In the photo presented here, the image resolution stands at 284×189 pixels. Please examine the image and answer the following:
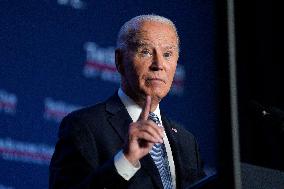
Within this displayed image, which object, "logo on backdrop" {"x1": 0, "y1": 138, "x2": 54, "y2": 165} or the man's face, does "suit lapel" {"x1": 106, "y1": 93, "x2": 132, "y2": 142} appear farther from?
"logo on backdrop" {"x1": 0, "y1": 138, "x2": 54, "y2": 165}

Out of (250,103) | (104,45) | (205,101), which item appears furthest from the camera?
(205,101)

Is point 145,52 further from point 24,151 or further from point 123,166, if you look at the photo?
point 24,151

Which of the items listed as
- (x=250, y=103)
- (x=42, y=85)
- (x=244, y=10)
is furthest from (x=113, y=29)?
(x=250, y=103)

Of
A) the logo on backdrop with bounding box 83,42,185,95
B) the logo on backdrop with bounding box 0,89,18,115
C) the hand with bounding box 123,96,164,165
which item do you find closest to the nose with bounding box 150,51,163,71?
the hand with bounding box 123,96,164,165

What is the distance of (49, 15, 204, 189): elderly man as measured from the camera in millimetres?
1359

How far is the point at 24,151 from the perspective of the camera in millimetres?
2754

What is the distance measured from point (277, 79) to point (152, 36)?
219cm

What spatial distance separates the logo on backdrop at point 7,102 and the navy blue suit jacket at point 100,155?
1.01 metres

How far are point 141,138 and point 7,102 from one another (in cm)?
161

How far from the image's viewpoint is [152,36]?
5.95 feet

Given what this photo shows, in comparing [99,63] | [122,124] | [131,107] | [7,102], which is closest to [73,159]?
[122,124]

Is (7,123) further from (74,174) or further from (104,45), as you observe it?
(74,174)

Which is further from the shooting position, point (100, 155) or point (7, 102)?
point (7, 102)

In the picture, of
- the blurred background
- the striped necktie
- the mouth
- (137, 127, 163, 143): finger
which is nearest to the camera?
(137, 127, 163, 143): finger
